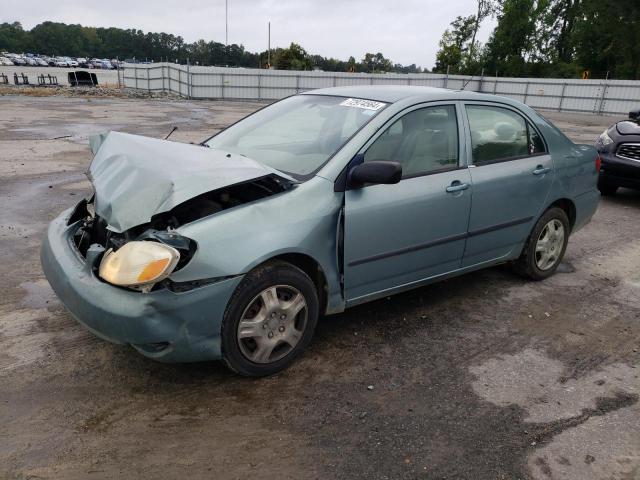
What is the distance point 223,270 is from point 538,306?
2.82 m

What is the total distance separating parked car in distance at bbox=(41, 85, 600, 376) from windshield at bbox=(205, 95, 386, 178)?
0.6 inches

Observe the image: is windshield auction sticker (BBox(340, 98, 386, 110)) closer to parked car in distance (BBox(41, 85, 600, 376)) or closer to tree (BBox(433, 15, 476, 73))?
parked car in distance (BBox(41, 85, 600, 376))

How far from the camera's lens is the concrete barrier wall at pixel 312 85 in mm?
30188

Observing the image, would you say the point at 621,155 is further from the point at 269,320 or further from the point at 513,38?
the point at 513,38

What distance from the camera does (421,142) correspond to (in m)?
3.81

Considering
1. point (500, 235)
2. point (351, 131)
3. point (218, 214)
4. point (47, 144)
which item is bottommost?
point (47, 144)

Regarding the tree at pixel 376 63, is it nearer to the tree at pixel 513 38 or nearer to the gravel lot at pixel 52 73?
the tree at pixel 513 38

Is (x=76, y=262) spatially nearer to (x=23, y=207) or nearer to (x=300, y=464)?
(x=300, y=464)

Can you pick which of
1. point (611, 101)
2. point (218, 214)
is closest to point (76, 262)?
point (218, 214)

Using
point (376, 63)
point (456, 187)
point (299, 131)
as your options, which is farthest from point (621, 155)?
point (376, 63)

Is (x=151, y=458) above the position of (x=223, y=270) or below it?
below

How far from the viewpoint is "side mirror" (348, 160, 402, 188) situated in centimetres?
318

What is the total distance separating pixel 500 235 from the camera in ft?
14.2

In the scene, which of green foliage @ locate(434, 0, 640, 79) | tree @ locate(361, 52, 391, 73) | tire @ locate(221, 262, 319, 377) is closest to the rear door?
tire @ locate(221, 262, 319, 377)
